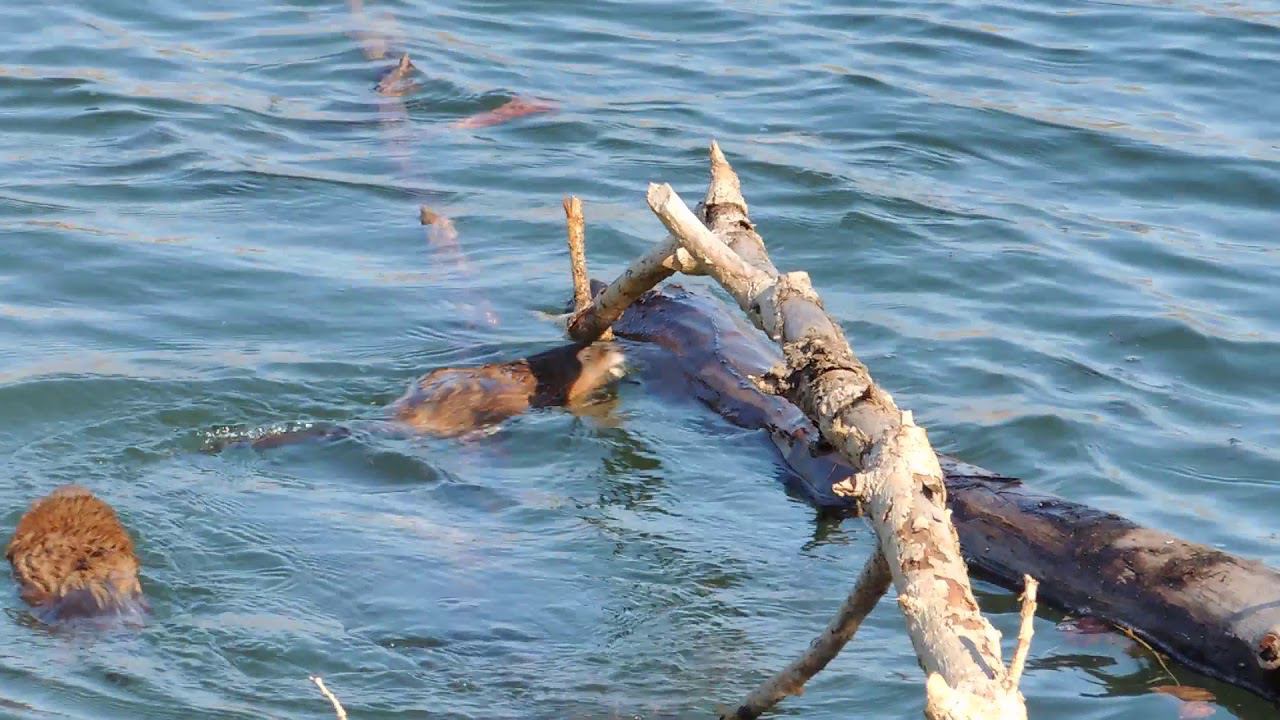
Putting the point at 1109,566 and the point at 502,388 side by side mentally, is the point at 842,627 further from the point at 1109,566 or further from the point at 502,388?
the point at 502,388

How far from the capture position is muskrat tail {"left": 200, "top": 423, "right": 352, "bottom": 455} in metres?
6.78

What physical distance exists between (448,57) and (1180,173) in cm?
524

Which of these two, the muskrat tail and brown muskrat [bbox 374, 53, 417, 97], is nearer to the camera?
the muskrat tail

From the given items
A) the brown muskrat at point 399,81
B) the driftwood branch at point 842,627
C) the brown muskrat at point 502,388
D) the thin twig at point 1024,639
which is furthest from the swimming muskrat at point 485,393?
the brown muskrat at point 399,81

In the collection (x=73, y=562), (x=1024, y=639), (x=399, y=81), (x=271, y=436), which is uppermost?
(x=1024, y=639)

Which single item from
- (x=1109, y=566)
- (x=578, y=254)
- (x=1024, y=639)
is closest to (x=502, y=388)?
(x=578, y=254)

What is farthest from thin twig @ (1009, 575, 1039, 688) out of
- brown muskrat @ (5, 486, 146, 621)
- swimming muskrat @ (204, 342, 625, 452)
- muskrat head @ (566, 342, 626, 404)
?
muskrat head @ (566, 342, 626, 404)

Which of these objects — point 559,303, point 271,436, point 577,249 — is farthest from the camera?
point 559,303

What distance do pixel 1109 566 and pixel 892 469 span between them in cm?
158

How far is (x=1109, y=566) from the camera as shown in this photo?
539 cm

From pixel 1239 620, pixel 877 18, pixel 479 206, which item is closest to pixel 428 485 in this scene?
pixel 1239 620

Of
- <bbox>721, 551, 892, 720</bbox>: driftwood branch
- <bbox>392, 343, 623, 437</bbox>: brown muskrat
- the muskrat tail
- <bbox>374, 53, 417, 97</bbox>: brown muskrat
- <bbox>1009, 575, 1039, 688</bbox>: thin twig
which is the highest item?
<bbox>1009, 575, 1039, 688</bbox>: thin twig

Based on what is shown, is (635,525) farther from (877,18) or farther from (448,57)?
(877,18)

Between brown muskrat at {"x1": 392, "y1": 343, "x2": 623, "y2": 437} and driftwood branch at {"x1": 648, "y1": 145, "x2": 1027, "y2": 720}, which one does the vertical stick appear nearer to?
brown muskrat at {"x1": 392, "y1": 343, "x2": 623, "y2": 437}
